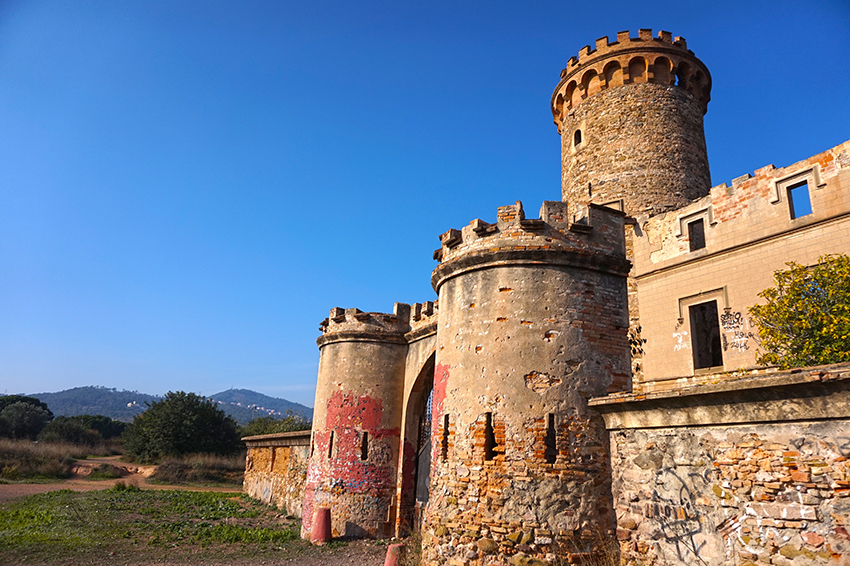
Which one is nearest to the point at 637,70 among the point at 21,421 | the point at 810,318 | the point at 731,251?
the point at 731,251

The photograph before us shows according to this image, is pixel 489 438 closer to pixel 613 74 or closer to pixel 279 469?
pixel 613 74

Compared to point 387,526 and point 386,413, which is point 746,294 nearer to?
point 386,413

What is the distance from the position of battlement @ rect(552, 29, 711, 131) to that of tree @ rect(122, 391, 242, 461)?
3291 cm

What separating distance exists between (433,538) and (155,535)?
9728 mm

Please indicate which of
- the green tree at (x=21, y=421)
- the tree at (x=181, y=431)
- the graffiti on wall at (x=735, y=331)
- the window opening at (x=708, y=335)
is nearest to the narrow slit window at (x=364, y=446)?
the graffiti on wall at (x=735, y=331)

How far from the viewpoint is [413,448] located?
13289mm

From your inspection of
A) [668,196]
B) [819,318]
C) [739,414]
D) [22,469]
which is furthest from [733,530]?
[22,469]

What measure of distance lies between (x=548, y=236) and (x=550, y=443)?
271cm

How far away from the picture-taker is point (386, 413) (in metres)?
13.4

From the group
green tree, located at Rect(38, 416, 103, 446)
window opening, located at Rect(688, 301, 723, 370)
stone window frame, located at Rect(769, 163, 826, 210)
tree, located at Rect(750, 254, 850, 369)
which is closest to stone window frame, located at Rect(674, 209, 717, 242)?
stone window frame, located at Rect(769, 163, 826, 210)

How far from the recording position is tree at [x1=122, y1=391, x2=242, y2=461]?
3725cm

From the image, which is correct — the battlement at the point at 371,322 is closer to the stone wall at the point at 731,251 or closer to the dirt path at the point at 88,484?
the stone wall at the point at 731,251

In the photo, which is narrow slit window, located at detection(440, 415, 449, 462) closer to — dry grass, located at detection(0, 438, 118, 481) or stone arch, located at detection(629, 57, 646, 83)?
stone arch, located at detection(629, 57, 646, 83)

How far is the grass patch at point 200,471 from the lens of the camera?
106ft
